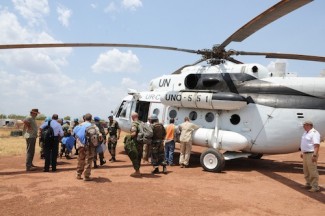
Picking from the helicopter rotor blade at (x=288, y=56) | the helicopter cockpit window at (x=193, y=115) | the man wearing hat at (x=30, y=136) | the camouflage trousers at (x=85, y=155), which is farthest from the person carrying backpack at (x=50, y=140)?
the helicopter rotor blade at (x=288, y=56)

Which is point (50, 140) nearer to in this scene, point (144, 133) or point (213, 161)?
point (144, 133)

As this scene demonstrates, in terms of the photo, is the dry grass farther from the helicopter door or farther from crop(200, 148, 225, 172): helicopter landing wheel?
crop(200, 148, 225, 172): helicopter landing wheel

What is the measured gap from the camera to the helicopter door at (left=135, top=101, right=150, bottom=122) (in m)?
12.9

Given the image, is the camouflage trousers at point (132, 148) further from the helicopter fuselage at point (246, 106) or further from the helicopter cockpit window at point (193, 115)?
the helicopter cockpit window at point (193, 115)

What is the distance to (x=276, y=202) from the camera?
6328 mm

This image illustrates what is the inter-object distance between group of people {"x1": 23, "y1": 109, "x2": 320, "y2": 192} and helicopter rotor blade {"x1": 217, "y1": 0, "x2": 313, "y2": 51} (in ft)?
9.16

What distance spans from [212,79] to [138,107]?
12.3 feet

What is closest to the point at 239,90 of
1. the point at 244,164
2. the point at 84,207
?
the point at 244,164

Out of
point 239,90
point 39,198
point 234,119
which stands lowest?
point 39,198

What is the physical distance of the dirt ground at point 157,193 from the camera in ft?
18.4

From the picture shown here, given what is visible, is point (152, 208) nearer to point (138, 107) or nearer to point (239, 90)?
point (239, 90)

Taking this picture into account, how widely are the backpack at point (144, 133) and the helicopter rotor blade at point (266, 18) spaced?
3.92 metres

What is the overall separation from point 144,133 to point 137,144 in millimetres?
396

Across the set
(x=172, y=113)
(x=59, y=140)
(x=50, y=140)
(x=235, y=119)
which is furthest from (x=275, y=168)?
(x=50, y=140)
